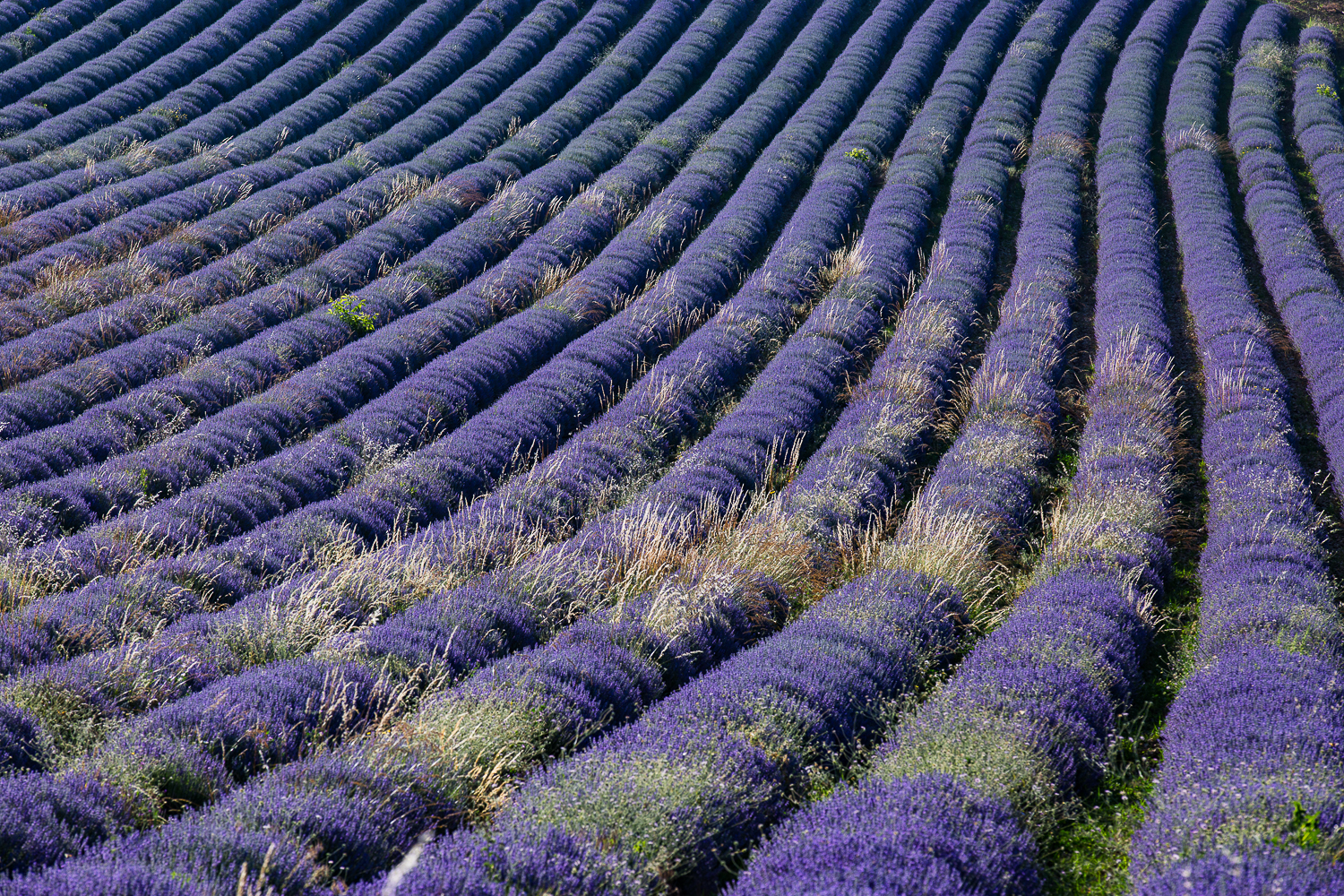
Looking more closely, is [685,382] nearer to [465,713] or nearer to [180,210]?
[465,713]

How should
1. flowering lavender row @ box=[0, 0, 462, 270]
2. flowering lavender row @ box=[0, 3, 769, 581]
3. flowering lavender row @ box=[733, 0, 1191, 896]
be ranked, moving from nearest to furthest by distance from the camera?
flowering lavender row @ box=[733, 0, 1191, 896] → flowering lavender row @ box=[0, 3, 769, 581] → flowering lavender row @ box=[0, 0, 462, 270]

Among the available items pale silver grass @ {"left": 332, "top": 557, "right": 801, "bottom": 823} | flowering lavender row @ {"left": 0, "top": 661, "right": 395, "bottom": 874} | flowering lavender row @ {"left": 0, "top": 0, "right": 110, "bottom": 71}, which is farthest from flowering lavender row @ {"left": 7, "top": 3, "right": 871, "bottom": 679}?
flowering lavender row @ {"left": 0, "top": 0, "right": 110, "bottom": 71}

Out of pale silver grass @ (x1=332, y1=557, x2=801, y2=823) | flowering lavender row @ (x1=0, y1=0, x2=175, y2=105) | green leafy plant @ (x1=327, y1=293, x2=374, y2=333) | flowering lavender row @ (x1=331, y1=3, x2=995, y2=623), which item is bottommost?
green leafy plant @ (x1=327, y1=293, x2=374, y2=333)

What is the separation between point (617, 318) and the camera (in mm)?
12812

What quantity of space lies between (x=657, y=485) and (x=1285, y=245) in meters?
11.9

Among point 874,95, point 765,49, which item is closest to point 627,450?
point 874,95

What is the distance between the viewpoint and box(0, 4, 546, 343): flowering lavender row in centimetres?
1255

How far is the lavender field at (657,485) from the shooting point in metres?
4.10

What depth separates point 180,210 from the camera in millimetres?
15328

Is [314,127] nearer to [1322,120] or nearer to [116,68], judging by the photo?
[116,68]

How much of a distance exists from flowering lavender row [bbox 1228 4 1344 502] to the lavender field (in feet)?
0.31

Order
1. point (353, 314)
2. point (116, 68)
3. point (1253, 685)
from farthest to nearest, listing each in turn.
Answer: point (116, 68) → point (353, 314) → point (1253, 685)

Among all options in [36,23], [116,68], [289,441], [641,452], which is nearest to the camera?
[641,452]

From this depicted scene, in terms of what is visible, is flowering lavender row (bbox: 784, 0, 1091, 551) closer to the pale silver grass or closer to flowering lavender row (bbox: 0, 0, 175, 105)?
the pale silver grass
